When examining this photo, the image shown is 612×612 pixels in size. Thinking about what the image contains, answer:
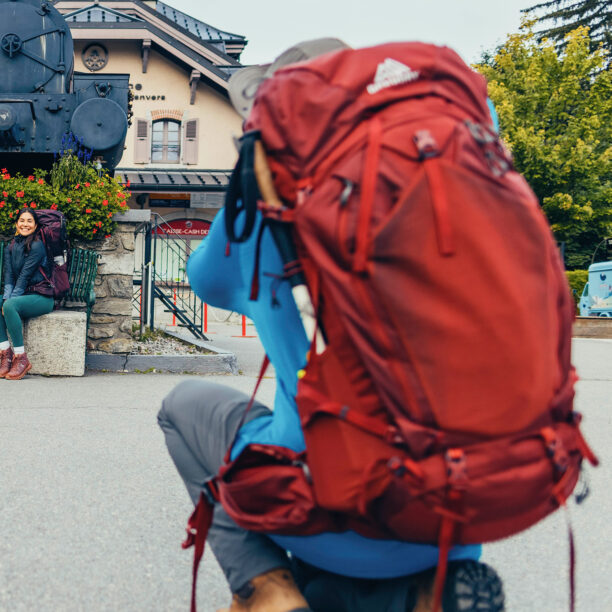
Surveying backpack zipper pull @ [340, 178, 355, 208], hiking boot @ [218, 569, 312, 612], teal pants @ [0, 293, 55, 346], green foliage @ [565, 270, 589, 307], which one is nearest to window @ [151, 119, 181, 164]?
green foliage @ [565, 270, 589, 307]

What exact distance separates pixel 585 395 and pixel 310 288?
673cm

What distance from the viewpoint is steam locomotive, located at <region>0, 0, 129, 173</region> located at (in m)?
9.29

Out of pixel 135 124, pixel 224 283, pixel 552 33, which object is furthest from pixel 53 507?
pixel 552 33

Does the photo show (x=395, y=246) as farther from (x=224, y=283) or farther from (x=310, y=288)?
(x=224, y=283)

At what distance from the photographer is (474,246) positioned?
1.02 meters

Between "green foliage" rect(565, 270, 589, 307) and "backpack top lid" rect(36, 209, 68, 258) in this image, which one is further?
"green foliage" rect(565, 270, 589, 307)

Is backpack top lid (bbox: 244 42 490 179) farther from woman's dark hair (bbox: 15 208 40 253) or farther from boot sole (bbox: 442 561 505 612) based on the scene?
woman's dark hair (bbox: 15 208 40 253)

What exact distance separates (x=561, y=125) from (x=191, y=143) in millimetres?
12933

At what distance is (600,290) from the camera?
803 inches

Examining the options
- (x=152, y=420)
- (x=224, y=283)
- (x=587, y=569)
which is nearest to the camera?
(x=224, y=283)

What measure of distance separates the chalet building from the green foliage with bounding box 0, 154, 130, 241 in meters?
14.9

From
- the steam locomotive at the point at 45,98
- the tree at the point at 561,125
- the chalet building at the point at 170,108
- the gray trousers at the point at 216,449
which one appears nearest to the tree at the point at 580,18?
the tree at the point at 561,125

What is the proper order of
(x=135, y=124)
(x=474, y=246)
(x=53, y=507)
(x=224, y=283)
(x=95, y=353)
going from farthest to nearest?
(x=135, y=124)
(x=95, y=353)
(x=53, y=507)
(x=224, y=283)
(x=474, y=246)

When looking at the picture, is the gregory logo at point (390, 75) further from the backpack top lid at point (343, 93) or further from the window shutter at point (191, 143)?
the window shutter at point (191, 143)
